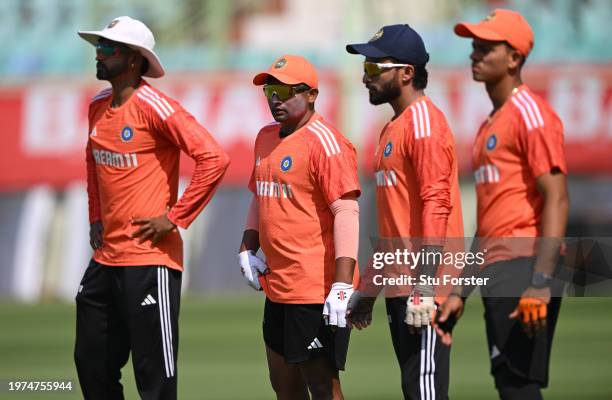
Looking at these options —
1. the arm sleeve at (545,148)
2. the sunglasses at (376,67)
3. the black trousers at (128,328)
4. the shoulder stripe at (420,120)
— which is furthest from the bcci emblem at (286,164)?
the arm sleeve at (545,148)

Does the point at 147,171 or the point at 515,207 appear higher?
the point at 147,171

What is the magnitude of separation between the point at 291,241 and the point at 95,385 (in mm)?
1477

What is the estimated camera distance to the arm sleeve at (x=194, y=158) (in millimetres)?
6910

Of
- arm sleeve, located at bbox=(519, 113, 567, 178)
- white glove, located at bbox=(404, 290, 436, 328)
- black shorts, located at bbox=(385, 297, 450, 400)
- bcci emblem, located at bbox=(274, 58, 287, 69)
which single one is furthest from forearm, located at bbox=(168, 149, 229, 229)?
arm sleeve, located at bbox=(519, 113, 567, 178)

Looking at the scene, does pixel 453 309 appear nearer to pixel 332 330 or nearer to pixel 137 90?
pixel 332 330

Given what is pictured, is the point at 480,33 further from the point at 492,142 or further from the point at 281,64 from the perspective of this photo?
the point at 281,64

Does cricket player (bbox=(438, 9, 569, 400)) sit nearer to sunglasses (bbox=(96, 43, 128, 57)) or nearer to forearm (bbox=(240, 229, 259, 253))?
forearm (bbox=(240, 229, 259, 253))

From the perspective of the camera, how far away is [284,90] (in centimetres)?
670

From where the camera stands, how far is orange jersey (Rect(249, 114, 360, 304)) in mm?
6609

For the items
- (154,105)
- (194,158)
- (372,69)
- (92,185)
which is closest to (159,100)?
(154,105)

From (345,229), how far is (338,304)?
0.43 meters

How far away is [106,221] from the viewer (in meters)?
7.08

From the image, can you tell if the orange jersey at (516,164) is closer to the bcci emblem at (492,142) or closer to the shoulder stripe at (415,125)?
the bcci emblem at (492,142)

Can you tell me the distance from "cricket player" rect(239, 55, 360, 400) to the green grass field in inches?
125
